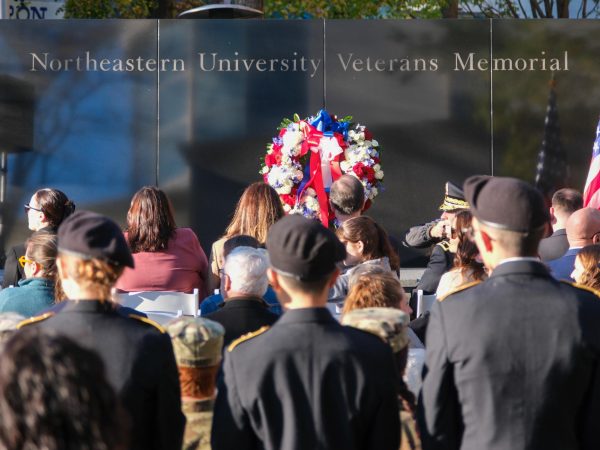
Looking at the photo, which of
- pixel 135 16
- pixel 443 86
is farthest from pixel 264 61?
pixel 135 16

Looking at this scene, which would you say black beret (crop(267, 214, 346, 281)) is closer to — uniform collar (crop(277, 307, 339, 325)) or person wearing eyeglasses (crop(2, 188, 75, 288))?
uniform collar (crop(277, 307, 339, 325))

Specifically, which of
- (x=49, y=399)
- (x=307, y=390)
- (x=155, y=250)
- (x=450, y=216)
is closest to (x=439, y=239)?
(x=450, y=216)

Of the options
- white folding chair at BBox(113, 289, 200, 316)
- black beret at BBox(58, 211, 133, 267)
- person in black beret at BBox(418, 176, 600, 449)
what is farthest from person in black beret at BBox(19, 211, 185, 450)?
white folding chair at BBox(113, 289, 200, 316)

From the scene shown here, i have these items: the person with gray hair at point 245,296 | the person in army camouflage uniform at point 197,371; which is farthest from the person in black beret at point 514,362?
the person with gray hair at point 245,296

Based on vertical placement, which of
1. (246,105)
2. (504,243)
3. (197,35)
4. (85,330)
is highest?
(197,35)

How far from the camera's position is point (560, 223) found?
663 cm

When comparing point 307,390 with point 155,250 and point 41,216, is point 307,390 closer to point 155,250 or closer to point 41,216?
point 155,250

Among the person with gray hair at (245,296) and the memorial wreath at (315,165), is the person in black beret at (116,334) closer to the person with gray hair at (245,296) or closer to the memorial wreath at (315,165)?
the person with gray hair at (245,296)

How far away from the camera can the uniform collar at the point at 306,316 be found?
296cm

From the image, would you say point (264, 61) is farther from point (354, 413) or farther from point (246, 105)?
point (354, 413)

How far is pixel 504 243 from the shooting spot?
10.2 feet

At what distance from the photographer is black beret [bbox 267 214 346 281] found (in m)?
3.03

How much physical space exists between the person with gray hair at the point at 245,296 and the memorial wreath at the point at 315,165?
3.67 meters

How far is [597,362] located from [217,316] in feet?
5.29
